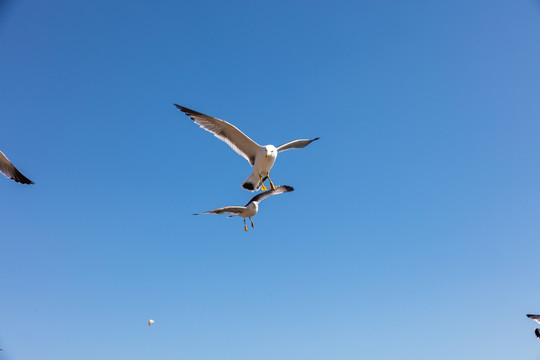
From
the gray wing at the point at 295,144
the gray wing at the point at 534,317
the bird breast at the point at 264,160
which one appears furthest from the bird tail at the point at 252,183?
the gray wing at the point at 534,317

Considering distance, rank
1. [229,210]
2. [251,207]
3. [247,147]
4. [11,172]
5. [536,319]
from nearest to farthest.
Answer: [536,319], [229,210], [251,207], [247,147], [11,172]

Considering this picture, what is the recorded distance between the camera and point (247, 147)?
13055 millimetres

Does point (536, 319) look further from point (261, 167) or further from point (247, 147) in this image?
point (247, 147)

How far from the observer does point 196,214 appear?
29.2 feet

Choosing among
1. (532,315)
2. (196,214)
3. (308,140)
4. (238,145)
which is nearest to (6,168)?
(238,145)

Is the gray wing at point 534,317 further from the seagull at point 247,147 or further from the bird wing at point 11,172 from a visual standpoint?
the bird wing at point 11,172

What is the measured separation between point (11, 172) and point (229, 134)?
22.0ft

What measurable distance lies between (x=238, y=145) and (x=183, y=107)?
1934 mm

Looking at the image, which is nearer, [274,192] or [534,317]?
[534,317]

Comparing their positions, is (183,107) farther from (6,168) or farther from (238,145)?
(6,168)

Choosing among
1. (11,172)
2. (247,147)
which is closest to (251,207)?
(247,147)

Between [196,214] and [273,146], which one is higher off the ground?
[273,146]

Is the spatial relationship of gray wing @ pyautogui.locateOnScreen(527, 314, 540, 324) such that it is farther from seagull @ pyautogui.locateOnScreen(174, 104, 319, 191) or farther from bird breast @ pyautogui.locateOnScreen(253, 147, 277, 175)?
bird breast @ pyautogui.locateOnScreen(253, 147, 277, 175)

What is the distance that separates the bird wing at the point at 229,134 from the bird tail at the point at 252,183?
0.60 metres
